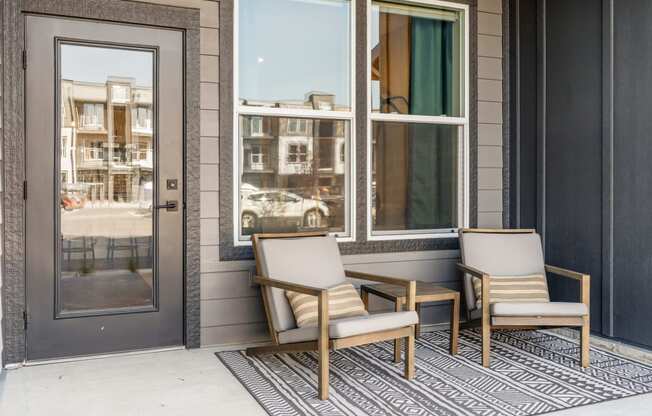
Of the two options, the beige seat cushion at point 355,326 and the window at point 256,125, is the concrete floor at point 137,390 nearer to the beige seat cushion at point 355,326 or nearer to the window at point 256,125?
the beige seat cushion at point 355,326

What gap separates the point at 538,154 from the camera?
4.43 metres

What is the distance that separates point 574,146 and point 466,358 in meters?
1.68

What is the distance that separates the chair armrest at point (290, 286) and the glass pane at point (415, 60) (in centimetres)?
161

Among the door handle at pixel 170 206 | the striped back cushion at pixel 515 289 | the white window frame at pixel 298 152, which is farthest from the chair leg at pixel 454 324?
the door handle at pixel 170 206

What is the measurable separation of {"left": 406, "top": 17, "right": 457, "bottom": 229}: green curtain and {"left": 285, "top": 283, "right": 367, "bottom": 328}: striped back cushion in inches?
45.5

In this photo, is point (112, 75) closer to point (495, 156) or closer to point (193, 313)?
point (193, 313)

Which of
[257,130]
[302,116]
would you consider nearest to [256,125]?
[257,130]

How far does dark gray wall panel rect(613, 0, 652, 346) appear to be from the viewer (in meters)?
3.57

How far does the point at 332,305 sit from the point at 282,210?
0.94 m

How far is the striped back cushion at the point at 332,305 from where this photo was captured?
129 inches

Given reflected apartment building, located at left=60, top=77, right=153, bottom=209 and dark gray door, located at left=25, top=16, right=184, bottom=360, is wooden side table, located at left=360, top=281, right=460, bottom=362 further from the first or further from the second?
reflected apartment building, located at left=60, top=77, right=153, bottom=209

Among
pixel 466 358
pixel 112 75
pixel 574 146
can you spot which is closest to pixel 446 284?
pixel 466 358

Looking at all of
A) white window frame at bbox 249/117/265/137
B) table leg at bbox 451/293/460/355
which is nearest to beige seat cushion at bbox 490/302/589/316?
table leg at bbox 451/293/460/355

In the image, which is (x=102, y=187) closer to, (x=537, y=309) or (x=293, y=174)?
(x=293, y=174)
